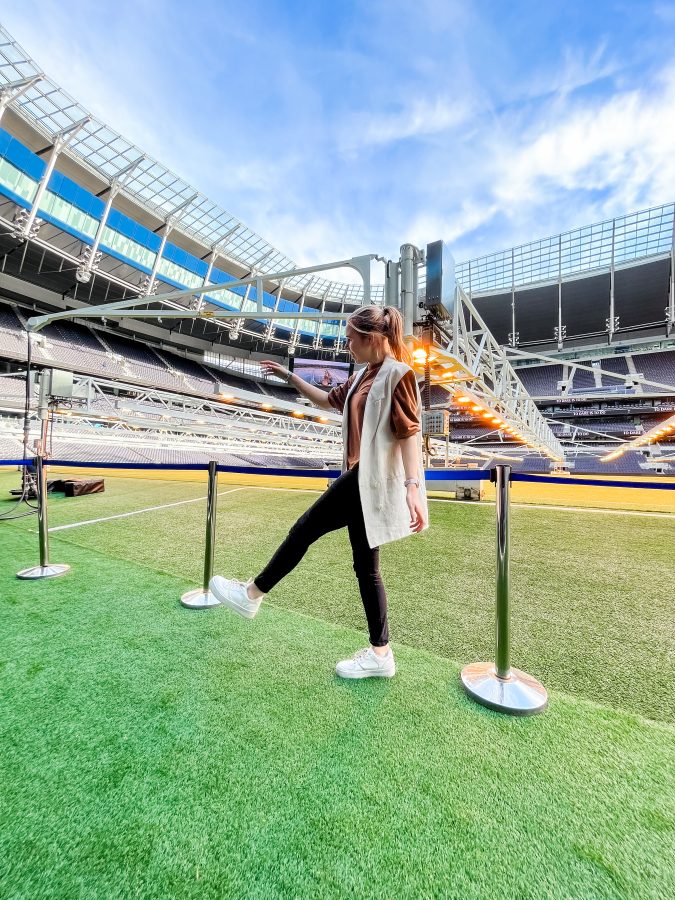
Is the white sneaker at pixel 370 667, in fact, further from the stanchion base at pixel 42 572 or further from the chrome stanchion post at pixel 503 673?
the stanchion base at pixel 42 572

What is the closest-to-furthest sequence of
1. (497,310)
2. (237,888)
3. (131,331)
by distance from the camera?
(237,888), (131,331), (497,310)

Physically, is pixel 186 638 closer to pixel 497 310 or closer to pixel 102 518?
pixel 102 518

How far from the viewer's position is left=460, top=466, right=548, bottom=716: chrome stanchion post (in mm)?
1408

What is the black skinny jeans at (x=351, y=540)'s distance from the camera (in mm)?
1473

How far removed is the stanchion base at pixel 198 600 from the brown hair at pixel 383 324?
180 centimetres

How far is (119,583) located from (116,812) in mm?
1916

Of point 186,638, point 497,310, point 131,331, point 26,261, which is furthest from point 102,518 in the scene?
point 497,310

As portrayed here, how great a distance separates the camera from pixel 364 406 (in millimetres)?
1497

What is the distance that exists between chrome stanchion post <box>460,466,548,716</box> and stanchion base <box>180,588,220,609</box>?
1.52 meters

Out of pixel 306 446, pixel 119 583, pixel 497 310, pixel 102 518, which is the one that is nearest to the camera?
pixel 119 583

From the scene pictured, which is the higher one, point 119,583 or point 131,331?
point 131,331

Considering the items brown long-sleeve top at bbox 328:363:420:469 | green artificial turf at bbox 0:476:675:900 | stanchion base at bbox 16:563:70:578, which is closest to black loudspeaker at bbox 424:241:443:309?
brown long-sleeve top at bbox 328:363:420:469

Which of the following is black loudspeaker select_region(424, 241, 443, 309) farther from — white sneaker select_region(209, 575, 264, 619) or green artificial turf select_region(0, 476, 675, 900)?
white sneaker select_region(209, 575, 264, 619)

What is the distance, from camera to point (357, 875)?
0.82 m
